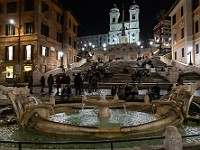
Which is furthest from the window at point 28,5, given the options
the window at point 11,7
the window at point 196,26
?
the window at point 196,26

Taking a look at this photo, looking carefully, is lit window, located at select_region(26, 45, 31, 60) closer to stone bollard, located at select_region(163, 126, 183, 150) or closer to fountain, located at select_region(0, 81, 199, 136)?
fountain, located at select_region(0, 81, 199, 136)

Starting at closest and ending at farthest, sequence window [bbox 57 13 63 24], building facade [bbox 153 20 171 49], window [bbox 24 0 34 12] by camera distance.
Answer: window [bbox 24 0 34 12], window [bbox 57 13 63 24], building facade [bbox 153 20 171 49]

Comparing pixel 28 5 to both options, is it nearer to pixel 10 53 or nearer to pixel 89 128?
Answer: pixel 10 53

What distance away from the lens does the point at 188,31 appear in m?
41.6

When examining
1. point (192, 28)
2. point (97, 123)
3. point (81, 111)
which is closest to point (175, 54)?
point (192, 28)

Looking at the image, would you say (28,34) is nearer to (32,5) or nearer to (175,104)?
(32,5)

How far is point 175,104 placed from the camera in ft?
38.1

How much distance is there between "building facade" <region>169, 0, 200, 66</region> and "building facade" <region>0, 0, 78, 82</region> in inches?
779

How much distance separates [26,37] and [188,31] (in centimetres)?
2524

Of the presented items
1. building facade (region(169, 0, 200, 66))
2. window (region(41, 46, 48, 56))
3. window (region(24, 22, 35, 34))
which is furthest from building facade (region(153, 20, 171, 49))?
window (region(24, 22, 35, 34))

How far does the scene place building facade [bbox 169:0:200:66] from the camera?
39.4 meters

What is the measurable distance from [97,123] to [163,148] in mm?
5365

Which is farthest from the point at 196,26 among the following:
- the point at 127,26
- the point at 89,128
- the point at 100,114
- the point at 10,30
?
the point at 127,26

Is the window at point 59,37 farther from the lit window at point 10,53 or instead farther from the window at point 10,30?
the lit window at point 10,53
